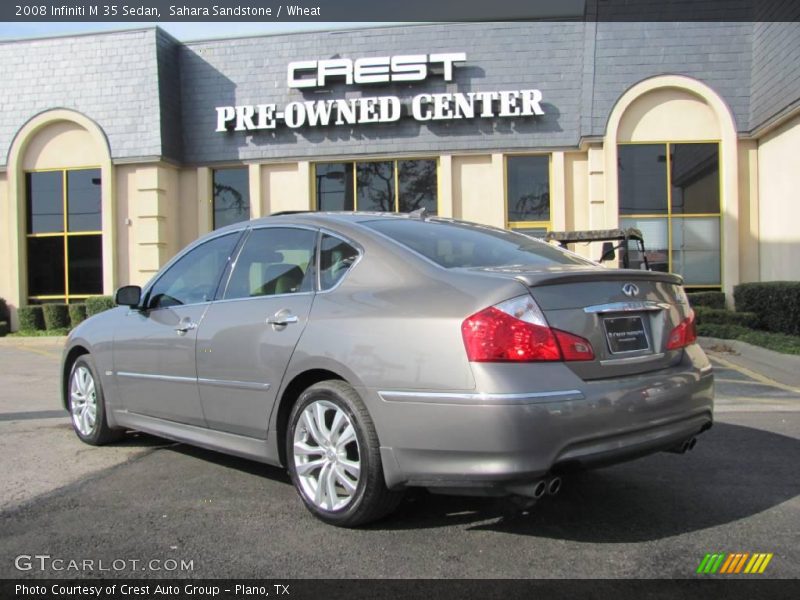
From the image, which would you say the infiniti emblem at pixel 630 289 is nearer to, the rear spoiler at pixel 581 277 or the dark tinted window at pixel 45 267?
the rear spoiler at pixel 581 277

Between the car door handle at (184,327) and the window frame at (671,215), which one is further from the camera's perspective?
the window frame at (671,215)

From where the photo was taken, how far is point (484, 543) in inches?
134

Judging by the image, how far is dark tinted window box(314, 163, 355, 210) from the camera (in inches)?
662

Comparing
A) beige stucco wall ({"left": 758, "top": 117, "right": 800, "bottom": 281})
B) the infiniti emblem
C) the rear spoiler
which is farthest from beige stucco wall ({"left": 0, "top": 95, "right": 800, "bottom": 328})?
the infiniti emblem

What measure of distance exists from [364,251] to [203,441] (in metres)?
1.67

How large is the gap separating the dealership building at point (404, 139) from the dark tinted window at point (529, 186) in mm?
47

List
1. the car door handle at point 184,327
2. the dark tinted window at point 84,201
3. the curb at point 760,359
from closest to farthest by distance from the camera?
the car door handle at point 184,327
the curb at point 760,359
the dark tinted window at point 84,201

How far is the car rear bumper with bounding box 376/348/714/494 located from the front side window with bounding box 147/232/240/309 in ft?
6.14

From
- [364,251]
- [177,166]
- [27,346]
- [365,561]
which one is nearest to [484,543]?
[365,561]

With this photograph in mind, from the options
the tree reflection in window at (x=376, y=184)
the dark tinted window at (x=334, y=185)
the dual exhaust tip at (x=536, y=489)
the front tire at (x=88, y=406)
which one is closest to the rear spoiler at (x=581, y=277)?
the dual exhaust tip at (x=536, y=489)

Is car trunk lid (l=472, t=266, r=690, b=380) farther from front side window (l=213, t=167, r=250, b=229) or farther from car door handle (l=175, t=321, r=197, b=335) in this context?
front side window (l=213, t=167, r=250, b=229)

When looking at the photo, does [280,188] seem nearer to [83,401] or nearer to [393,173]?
[393,173]

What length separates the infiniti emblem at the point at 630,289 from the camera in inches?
140

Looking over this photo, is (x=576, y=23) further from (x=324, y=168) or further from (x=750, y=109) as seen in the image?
(x=324, y=168)
